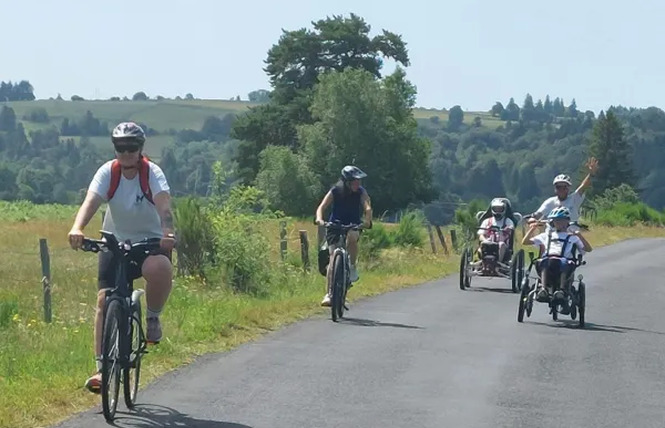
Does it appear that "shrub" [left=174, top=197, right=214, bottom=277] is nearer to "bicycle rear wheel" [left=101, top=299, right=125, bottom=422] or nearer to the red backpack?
the red backpack

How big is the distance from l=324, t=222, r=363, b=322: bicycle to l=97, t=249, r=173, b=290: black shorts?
6.86 metres

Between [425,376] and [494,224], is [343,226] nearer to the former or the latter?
[425,376]

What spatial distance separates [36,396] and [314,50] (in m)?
79.2

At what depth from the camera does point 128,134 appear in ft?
29.9

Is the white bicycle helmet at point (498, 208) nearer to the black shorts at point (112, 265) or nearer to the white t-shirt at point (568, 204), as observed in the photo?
the white t-shirt at point (568, 204)

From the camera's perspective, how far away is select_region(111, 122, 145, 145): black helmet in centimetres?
910

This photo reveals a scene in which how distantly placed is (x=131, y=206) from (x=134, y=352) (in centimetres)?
100

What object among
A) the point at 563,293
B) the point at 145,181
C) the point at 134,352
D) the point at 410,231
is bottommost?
the point at 410,231

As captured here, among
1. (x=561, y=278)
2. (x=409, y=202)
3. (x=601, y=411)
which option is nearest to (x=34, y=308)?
(x=561, y=278)

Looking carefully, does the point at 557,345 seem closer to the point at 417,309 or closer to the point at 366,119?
the point at 417,309

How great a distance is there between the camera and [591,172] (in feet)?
63.9

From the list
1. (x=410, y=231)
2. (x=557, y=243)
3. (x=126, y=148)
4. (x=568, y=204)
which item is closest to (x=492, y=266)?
(x=568, y=204)

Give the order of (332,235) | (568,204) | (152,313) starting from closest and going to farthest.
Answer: (152,313)
(332,235)
(568,204)

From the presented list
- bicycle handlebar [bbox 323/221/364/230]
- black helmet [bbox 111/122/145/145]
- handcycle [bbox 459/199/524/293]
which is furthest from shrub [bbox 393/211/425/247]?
black helmet [bbox 111/122/145/145]
